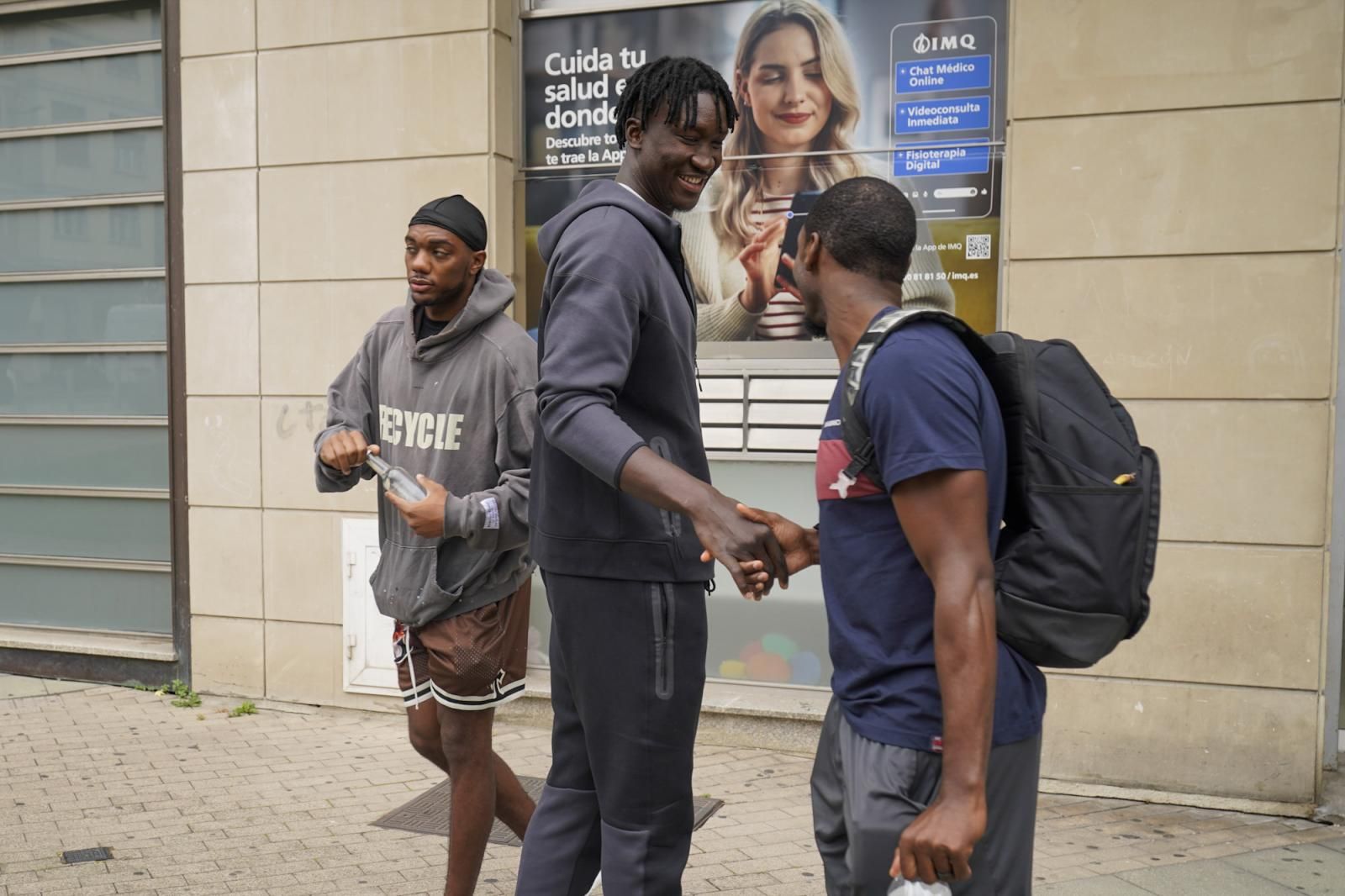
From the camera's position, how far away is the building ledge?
23.9 feet

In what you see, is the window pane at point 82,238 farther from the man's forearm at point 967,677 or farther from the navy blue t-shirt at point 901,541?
the man's forearm at point 967,677

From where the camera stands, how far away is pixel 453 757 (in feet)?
12.2

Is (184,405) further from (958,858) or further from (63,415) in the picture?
(958,858)

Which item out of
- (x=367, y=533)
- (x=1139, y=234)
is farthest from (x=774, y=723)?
(x=1139, y=234)

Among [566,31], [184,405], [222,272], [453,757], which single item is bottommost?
[453,757]

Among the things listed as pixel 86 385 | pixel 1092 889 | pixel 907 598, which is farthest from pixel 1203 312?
pixel 86 385

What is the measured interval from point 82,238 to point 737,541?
6.48 m

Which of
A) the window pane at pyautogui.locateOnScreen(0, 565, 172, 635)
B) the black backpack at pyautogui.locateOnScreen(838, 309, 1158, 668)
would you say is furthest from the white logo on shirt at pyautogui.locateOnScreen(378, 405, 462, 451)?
the window pane at pyautogui.locateOnScreen(0, 565, 172, 635)

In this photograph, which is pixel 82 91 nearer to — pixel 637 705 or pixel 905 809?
pixel 637 705

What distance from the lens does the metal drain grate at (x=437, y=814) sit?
4.89 meters

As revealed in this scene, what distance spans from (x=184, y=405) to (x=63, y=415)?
1.10 m

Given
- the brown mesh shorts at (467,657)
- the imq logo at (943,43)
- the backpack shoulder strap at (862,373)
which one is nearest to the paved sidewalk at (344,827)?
the brown mesh shorts at (467,657)

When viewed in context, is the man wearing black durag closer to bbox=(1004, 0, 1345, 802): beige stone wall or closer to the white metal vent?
the white metal vent

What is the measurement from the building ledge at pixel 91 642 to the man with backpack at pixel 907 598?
228 inches
